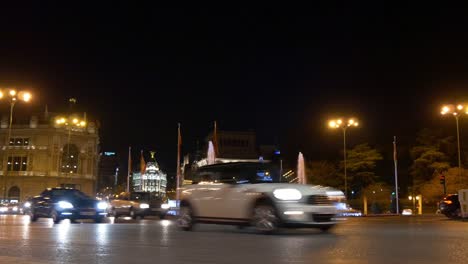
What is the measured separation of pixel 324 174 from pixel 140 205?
125ft

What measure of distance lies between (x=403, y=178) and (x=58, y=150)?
65.3 meters

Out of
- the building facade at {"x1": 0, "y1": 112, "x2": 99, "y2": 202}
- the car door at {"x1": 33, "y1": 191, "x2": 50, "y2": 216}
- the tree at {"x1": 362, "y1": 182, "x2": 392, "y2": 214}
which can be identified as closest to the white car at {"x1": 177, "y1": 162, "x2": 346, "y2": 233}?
the car door at {"x1": 33, "y1": 191, "x2": 50, "y2": 216}

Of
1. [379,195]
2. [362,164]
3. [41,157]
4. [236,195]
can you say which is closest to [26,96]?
[236,195]

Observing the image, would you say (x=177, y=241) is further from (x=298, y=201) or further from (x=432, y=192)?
(x=432, y=192)

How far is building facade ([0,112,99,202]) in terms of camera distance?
98.8 m

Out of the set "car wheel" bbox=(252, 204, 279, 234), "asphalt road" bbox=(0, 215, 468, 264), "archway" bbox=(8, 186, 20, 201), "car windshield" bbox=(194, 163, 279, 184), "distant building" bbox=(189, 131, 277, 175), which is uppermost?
"distant building" bbox=(189, 131, 277, 175)

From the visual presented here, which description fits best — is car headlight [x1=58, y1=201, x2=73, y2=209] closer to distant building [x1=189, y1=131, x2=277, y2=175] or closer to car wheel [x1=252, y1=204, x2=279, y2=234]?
car wheel [x1=252, y1=204, x2=279, y2=234]

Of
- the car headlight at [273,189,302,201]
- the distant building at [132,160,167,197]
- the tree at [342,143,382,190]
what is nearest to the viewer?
the car headlight at [273,189,302,201]

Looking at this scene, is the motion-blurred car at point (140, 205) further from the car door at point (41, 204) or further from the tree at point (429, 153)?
the tree at point (429, 153)

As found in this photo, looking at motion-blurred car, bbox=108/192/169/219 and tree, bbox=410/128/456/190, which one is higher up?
tree, bbox=410/128/456/190

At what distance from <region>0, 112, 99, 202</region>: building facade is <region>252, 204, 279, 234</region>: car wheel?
293 feet

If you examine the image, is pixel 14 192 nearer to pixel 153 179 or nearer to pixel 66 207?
pixel 66 207

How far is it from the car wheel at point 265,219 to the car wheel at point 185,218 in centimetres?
253

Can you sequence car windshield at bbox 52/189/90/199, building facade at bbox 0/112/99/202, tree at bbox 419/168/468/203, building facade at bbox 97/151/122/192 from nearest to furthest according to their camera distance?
car windshield at bbox 52/189/90/199, tree at bbox 419/168/468/203, building facade at bbox 0/112/99/202, building facade at bbox 97/151/122/192
